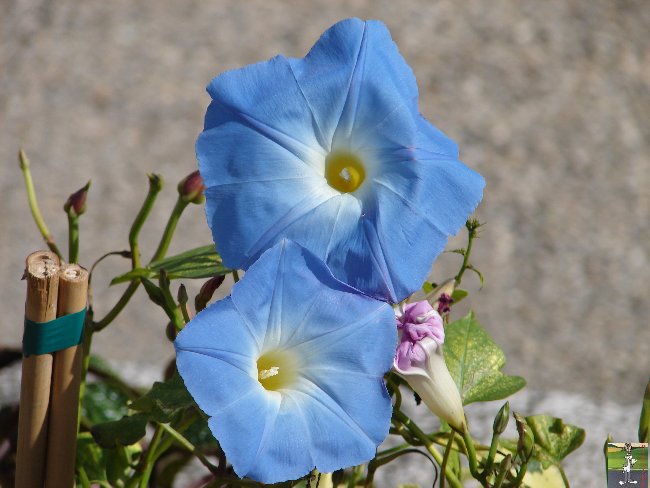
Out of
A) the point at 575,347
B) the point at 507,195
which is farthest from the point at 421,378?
the point at 507,195

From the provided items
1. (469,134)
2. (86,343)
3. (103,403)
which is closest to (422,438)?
(86,343)

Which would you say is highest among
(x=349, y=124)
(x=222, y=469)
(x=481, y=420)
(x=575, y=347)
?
(x=575, y=347)

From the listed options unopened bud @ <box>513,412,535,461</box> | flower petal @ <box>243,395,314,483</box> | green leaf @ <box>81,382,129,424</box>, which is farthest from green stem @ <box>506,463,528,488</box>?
green leaf @ <box>81,382,129,424</box>

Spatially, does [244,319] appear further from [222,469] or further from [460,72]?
[460,72]

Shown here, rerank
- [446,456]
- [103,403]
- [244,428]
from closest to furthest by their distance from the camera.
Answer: [244,428] → [446,456] → [103,403]

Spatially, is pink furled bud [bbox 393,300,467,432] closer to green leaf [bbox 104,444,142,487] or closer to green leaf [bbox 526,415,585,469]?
green leaf [bbox 526,415,585,469]

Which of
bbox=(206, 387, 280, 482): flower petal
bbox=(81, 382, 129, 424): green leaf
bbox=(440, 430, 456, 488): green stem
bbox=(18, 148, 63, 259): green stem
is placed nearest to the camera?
bbox=(206, 387, 280, 482): flower petal

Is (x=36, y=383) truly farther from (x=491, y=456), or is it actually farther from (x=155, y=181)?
(x=491, y=456)

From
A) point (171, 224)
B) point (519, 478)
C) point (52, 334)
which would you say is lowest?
point (519, 478)
